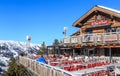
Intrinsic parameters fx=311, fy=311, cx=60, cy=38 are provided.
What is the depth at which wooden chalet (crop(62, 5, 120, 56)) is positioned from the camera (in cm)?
3231

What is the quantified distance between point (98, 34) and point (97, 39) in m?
0.56

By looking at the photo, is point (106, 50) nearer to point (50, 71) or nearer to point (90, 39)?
point (90, 39)

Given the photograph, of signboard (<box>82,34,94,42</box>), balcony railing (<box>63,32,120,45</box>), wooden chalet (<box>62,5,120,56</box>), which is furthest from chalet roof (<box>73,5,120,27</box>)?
signboard (<box>82,34,94,42</box>)

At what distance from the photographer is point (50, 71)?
19688 mm

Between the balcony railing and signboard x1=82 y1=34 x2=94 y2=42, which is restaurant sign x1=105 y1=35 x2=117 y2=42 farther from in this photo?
signboard x1=82 y1=34 x2=94 y2=42

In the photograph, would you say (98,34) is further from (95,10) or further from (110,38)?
(95,10)

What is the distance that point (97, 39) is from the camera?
3353 centimetres

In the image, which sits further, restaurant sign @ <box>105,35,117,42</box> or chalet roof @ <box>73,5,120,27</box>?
chalet roof @ <box>73,5,120,27</box>

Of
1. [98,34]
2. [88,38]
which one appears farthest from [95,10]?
[98,34]

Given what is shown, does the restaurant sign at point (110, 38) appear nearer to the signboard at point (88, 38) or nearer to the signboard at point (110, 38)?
the signboard at point (110, 38)

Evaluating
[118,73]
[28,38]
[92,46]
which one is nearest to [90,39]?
[92,46]

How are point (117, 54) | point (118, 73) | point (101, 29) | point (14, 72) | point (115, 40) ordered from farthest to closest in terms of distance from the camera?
1. point (14, 72)
2. point (101, 29)
3. point (117, 54)
4. point (115, 40)
5. point (118, 73)

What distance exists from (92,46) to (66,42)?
16.3ft

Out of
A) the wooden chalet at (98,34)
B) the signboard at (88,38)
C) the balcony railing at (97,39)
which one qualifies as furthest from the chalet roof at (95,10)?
the signboard at (88,38)
